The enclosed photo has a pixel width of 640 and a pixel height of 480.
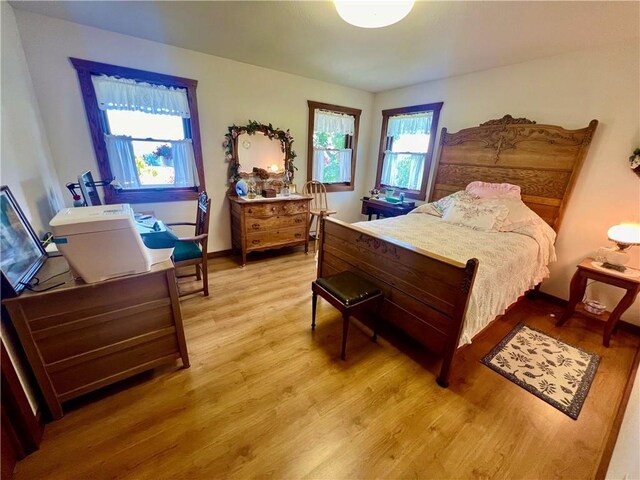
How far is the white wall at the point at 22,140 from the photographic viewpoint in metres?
1.70

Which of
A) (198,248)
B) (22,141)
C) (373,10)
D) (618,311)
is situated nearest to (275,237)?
(198,248)

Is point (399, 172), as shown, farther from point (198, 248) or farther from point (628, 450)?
point (628, 450)

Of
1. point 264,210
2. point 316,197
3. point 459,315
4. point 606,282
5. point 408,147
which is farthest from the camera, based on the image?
point 316,197

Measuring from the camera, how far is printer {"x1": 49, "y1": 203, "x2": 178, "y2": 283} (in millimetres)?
1201

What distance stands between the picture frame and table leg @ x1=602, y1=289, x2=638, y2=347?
3.83 metres

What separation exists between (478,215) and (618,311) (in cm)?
125

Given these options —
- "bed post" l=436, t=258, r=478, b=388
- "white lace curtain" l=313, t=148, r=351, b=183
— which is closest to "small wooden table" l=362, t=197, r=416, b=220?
"white lace curtain" l=313, t=148, r=351, b=183

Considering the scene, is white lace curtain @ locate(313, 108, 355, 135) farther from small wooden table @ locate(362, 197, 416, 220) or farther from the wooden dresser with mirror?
small wooden table @ locate(362, 197, 416, 220)

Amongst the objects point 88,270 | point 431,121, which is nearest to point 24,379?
point 88,270

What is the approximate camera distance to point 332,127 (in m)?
4.11

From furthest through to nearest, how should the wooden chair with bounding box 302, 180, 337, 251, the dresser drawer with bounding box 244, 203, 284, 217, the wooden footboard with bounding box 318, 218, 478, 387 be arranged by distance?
the wooden chair with bounding box 302, 180, 337, 251 → the dresser drawer with bounding box 244, 203, 284, 217 → the wooden footboard with bounding box 318, 218, 478, 387

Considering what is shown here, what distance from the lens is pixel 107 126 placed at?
2648 millimetres

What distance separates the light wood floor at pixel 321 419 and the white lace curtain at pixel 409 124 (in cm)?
294

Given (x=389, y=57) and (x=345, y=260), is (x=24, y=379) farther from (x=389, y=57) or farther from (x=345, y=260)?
(x=389, y=57)
